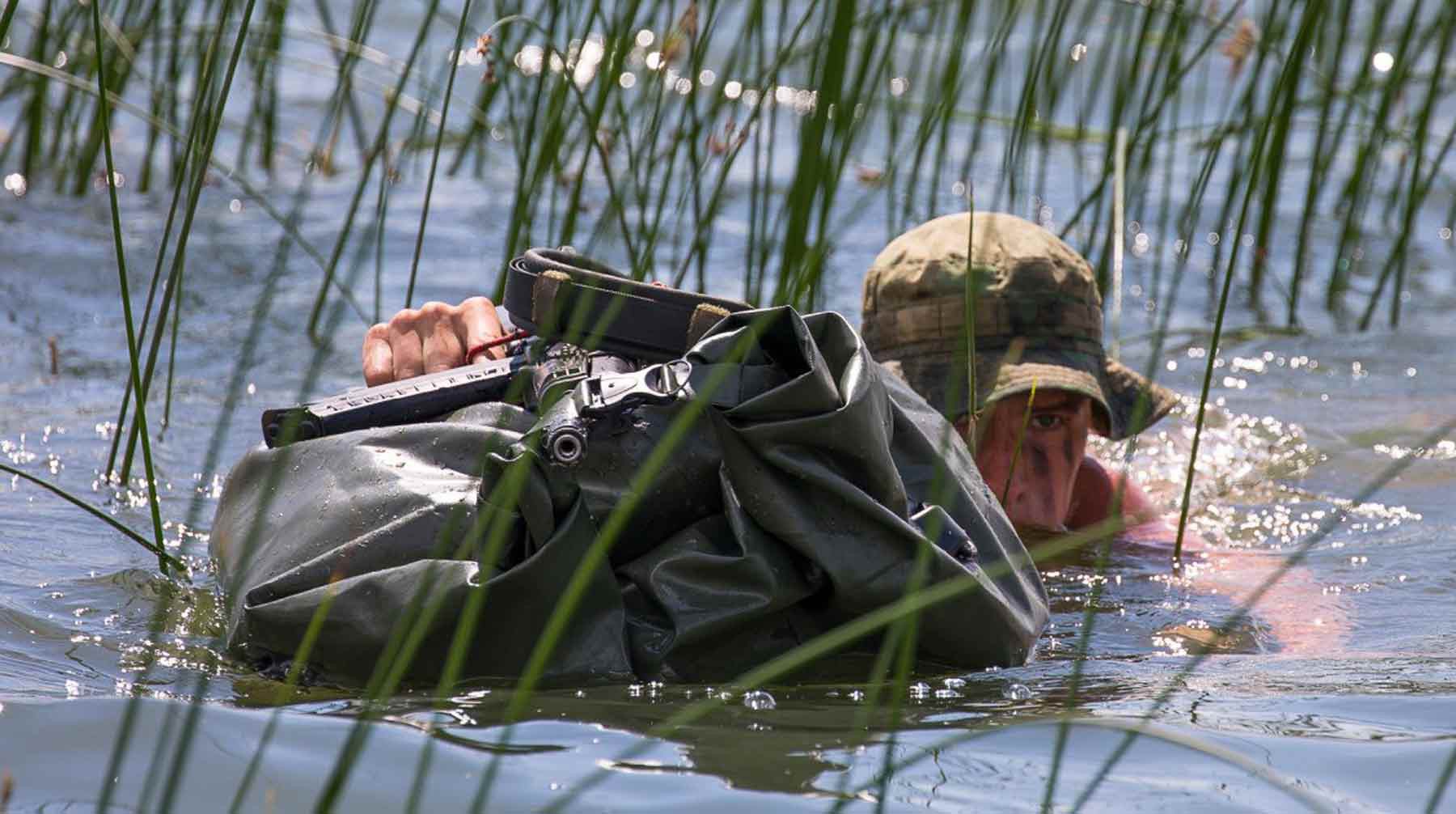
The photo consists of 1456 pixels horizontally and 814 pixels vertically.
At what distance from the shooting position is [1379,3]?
17.3ft

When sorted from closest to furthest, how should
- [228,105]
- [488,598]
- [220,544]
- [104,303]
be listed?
[488,598] → [220,544] → [104,303] → [228,105]

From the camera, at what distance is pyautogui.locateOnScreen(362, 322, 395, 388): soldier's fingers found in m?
2.72

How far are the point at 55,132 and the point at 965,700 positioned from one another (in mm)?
4402

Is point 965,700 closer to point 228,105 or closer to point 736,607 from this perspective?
point 736,607

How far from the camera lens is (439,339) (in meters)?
2.74

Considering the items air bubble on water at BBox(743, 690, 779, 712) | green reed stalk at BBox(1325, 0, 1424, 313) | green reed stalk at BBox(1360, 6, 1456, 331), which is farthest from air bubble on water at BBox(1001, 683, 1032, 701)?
green reed stalk at BBox(1325, 0, 1424, 313)

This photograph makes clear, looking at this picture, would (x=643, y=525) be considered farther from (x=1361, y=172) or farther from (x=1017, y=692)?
(x=1361, y=172)

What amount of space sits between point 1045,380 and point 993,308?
22 centimetres

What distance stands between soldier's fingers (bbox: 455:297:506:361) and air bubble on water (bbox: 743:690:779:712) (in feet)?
2.53

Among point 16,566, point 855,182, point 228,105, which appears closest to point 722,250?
point 855,182

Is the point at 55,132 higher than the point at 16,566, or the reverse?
the point at 55,132

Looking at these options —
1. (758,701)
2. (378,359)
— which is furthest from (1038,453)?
(758,701)

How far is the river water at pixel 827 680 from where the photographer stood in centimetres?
180

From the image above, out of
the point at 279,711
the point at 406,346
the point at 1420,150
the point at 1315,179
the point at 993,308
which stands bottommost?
the point at 279,711
